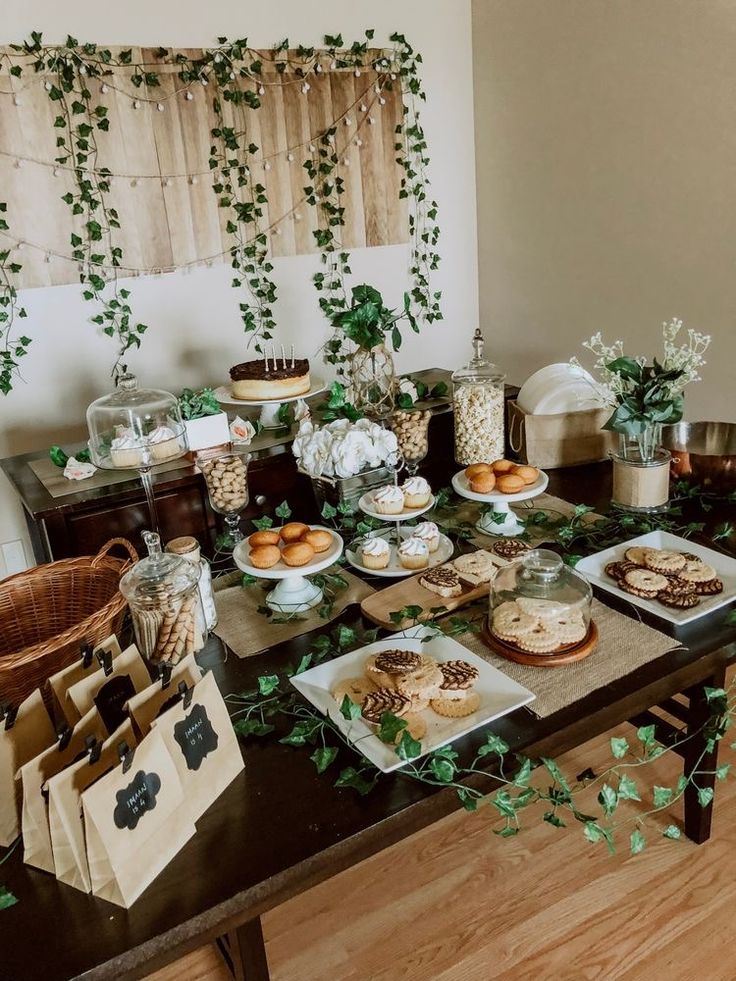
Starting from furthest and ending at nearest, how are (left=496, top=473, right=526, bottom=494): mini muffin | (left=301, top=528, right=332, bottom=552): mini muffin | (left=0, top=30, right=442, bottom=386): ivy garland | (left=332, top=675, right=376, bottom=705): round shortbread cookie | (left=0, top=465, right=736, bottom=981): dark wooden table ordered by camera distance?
(left=0, top=30, right=442, bottom=386): ivy garland
(left=496, top=473, right=526, bottom=494): mini muffin
(left=301, top=528, right=332, bottom=552): mini muffin
(left=332, top=675, right=376, bottom=705): round shortbread cookie
(left=0, top=465, right=736, bottom=981): dark wooden table

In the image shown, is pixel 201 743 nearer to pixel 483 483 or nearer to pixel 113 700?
pixel 113 700

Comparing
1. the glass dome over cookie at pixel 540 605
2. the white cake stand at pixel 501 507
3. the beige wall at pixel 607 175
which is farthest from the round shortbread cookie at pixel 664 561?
the beige wall at pixel 607 175

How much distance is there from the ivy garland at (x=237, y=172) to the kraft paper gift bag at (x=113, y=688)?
190 centimetres

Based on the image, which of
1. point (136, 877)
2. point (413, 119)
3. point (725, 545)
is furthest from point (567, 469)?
point (413, 119)

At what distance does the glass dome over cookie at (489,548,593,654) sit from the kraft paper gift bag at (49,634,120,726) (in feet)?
2.05

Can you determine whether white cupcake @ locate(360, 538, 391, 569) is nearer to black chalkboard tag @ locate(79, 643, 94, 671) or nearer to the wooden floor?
black chalkboard tag @ locate(79, 643, 94, 671)

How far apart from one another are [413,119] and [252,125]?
0.74 metres

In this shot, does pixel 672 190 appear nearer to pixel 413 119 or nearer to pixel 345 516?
pixel 413 119

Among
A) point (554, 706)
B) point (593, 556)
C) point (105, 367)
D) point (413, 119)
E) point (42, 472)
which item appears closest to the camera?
point (554, 706)

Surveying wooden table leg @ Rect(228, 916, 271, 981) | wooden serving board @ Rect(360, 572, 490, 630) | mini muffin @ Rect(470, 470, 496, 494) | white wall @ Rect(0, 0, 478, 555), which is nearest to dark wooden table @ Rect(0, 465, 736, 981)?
wooden table leg @ Rect(228, 916, 271, 981)

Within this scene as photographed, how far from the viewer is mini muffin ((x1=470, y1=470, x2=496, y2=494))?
5.76 ft

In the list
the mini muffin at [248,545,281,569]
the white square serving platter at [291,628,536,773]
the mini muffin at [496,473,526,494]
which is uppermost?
the mini muffin at [496,473,526,494]

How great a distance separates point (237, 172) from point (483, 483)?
1848 millimetres

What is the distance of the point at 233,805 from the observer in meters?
1.05
